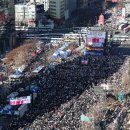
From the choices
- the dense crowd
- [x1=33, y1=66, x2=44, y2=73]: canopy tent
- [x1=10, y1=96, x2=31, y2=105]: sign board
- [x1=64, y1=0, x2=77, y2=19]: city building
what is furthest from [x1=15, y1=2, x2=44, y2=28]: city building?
[x1=10, y1=96, x2=31, y2=105]: sign board

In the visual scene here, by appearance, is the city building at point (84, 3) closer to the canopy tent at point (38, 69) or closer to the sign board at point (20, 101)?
the canopy tent at point (38, 69)

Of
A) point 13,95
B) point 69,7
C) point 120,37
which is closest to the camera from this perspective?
point 13,95

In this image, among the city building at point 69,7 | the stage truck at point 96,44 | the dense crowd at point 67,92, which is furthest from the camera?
the city building at point 69,7

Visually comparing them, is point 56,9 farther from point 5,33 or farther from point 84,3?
point 5,33

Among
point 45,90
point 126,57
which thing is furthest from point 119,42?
point 45,90

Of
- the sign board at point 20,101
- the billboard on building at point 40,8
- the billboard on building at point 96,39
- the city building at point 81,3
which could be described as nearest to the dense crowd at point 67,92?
the sign board at point 20,101

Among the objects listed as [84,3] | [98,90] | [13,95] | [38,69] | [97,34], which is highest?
[84,3]

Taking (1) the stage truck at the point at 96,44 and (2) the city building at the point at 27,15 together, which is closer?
(1) the stage truck at the point at 96,44

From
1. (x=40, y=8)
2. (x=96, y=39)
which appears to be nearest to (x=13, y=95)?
(x=96, y=39)
